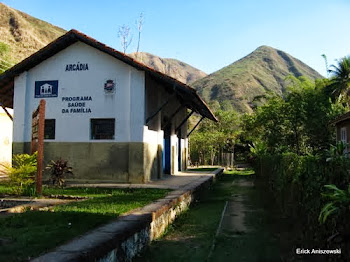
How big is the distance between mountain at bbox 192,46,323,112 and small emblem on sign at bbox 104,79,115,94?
59156 mm

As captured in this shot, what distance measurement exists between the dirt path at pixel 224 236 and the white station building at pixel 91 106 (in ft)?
14.8

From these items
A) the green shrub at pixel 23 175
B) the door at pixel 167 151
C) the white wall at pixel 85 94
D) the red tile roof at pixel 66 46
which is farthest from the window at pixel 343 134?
the green shrub at pixel 23 175

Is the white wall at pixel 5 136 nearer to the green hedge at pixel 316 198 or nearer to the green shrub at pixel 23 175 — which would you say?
the green shrub at pixel 23 175

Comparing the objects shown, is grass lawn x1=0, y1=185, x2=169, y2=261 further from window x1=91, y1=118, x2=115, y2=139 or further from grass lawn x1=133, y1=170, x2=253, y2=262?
window x1=91, y1=118, x2=115, y2=139

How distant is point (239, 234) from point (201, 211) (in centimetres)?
284

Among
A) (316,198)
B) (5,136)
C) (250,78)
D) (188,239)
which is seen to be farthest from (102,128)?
(250,78)

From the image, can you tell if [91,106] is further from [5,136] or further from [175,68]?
[175,68]

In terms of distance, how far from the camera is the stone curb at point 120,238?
387cm

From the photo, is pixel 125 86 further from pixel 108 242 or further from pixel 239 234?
pixel 108 242

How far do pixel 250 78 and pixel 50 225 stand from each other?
109m

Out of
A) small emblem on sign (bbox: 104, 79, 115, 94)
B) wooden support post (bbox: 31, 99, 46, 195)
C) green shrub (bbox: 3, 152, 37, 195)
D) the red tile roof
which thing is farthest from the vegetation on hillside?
green shrub (bbox: 3, 152, 37, 195)

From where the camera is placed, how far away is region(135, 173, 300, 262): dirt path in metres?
5.46

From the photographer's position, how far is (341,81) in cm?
3453

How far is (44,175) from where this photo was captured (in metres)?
14.5
